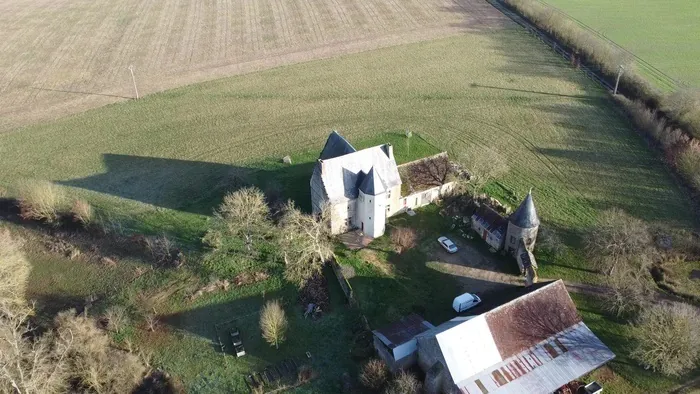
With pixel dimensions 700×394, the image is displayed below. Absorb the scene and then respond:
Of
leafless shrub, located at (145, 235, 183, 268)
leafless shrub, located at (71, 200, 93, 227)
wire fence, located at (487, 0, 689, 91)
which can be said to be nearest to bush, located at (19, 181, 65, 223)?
leafless shrub, located at (71, 200, 93, 227)

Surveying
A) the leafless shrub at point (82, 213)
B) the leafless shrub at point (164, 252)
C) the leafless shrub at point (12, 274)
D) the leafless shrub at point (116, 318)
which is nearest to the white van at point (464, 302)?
the leafless shrub at point (164, 252)

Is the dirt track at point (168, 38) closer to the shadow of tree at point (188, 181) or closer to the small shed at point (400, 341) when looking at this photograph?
the shadow of tree at point (188, 181)

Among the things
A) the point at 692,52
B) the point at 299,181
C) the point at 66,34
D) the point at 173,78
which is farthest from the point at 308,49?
the point at 692,52

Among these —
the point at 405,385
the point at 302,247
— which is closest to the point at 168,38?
the point at 302,247

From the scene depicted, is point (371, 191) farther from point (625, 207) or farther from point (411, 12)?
point (411, 12)

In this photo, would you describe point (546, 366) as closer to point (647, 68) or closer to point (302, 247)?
point (302, 247)
